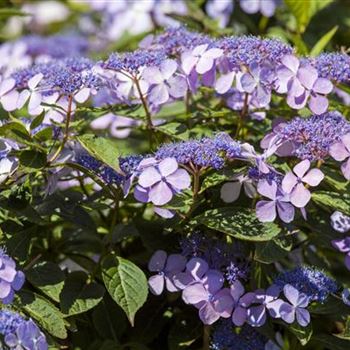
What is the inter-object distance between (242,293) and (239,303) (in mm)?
16

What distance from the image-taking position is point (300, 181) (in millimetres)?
1273

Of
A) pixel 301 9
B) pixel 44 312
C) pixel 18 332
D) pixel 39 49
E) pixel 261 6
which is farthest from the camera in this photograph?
pixel 39 49

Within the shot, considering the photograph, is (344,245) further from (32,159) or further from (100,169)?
(32,159)


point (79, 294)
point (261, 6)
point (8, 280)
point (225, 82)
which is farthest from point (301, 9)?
point (8, 280)

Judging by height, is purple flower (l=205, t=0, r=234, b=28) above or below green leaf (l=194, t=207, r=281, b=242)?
below

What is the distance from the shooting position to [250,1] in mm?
2088

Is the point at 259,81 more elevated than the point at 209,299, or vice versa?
the point at 259,81

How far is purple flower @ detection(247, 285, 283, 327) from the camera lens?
129 centimetres

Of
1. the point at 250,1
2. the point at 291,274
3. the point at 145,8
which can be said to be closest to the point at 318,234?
the point at 291,274

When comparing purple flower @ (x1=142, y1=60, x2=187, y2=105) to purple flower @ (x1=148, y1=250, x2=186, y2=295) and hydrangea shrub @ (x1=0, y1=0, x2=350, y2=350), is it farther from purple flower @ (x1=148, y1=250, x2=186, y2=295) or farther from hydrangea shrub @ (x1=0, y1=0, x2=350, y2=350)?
purple flower @ (x1=148, y1=250, x2=186, y2=295)

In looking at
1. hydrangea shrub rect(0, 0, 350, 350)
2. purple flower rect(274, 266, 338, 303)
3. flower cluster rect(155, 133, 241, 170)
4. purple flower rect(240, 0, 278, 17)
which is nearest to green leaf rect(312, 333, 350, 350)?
hydrangea shrub rect(0, 0, 350, 350)

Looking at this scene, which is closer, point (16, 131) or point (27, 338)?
point (27, 338)

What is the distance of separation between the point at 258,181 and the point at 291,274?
15 centimetres

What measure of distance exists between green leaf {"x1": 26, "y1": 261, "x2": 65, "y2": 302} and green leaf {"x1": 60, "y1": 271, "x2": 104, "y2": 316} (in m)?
0.02
